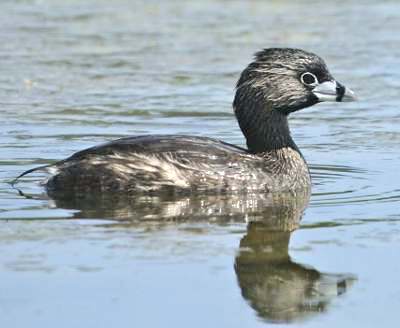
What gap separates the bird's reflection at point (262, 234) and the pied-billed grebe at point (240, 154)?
6.4 inches

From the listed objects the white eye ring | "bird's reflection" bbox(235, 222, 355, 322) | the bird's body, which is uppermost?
the white eye ring

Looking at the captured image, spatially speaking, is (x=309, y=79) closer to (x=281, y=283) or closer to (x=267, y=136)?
(x=267, y=136)

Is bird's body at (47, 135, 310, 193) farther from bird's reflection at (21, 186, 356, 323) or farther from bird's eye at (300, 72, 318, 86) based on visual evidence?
bird's eye at (300, 72, 318, 86)

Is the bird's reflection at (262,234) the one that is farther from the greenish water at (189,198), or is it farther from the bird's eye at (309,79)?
the bird's eye at (309,79)

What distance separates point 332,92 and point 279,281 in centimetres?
405

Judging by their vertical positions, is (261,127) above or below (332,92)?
below

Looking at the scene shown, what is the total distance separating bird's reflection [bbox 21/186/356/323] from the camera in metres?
8.24

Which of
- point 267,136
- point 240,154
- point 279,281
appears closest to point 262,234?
point 279,281

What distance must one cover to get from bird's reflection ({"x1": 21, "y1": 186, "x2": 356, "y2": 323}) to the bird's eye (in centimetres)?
111

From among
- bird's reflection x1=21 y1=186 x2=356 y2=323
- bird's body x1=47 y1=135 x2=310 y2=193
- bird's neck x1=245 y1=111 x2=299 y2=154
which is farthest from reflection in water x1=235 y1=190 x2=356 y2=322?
bird's neck x1=245 y1=111 x2=299 y2=154

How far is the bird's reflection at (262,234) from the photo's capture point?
824 centimetres

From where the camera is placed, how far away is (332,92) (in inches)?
488

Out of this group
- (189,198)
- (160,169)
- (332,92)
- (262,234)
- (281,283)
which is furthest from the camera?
(332,92)

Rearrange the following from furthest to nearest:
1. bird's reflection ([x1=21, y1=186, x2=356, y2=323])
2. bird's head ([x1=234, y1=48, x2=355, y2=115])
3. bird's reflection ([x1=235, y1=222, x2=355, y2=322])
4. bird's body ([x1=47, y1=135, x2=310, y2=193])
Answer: bird's head ([x1=234, y1=48, x2=355, y2=115]) → bird's body ([x1=47, y1=135, x2=310, y2=193]) → bird's reflection ([x1=21, y1=186, x2=356, y2=323]) → bird's reflection ([x1=235, y1=222, x2=355, y2=322])
